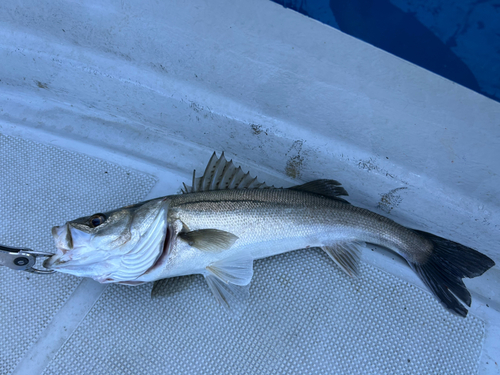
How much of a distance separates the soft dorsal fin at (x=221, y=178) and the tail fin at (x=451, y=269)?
1.00 metres

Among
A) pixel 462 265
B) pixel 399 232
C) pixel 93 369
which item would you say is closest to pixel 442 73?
pixel 399 232

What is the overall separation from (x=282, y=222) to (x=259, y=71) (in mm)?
884

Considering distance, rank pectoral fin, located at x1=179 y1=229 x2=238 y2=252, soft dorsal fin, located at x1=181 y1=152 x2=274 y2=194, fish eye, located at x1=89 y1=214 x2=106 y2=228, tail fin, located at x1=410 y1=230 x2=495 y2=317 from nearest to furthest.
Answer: fish eye, located at x1=89 y1=214 x2=106 y2=228, pectoral fin, located at x1=179 y1=229 x2=238 y2=252, tail fin, located at x1=410 y1=230 x2=495 y2=317, soft dorsal fin, located at x1=181 y1=152 x2=274 y2=194

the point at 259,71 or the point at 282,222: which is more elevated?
the point at 259,71

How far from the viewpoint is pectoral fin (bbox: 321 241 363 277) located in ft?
6.10

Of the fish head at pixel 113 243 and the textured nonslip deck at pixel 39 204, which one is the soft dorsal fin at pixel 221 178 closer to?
the fish head at pixel 113 243

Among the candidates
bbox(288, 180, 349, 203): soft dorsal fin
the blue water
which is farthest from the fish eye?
the blue water

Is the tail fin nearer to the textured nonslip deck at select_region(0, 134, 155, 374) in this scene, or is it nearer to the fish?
the fish

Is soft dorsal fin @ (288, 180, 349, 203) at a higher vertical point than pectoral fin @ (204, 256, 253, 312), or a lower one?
higher

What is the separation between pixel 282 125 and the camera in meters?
2.03

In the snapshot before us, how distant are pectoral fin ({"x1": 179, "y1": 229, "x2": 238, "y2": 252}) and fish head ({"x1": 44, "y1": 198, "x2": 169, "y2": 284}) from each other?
13 centimetres

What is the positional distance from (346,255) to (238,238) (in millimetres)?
643

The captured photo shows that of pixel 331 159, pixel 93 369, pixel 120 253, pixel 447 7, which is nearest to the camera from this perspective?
pixel 447 7

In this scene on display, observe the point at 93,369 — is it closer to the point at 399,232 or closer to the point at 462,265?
the point at 399,232
